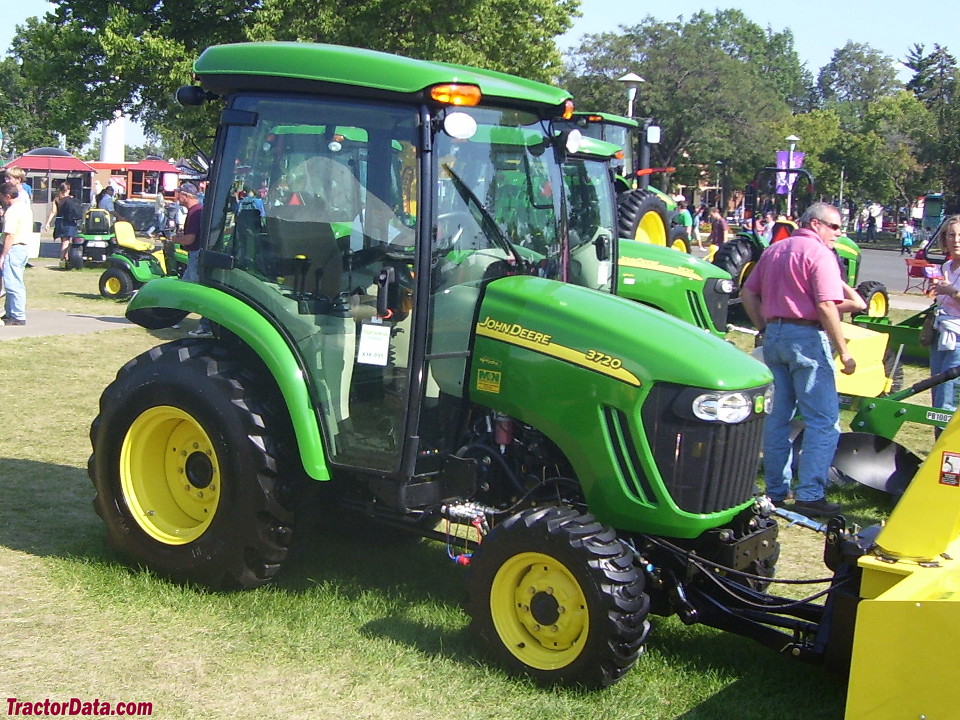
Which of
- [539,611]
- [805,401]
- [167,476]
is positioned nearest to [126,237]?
[167,476]

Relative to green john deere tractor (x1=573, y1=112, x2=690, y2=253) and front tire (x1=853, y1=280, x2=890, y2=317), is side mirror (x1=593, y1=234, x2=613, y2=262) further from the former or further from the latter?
front tire (x1=853, y1=280, x2=890, y2=317)

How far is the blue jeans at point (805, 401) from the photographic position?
6223 mm

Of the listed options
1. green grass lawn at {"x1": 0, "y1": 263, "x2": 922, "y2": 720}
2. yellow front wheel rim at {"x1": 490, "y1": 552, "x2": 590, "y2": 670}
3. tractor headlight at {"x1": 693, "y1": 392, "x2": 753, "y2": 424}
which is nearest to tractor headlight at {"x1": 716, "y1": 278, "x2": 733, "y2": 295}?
green grass lawn at {"x1": 0, "y1": 263, "x2": 922, "y2": 720}

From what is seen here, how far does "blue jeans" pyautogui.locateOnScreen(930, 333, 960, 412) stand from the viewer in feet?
22.6

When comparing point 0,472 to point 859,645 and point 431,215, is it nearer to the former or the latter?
point 431,215

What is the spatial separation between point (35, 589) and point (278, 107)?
7.68 feet

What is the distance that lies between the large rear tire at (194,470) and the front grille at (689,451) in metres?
1.59

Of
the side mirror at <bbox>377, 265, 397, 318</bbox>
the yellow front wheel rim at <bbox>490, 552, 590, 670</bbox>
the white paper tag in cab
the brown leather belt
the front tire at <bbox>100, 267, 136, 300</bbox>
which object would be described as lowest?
the yellow front wheel rim at <bbox>490, 552, 590, 670</bbox>

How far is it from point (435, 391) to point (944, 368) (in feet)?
13.6

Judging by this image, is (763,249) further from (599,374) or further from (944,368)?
(599,374)

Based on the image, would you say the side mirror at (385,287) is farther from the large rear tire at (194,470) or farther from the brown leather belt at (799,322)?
the brown leather belt at (799,322)

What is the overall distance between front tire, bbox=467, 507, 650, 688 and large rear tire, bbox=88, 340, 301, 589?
3.29ft

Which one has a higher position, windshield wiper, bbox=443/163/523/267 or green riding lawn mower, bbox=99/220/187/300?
windshield wiper, bbox=443/163/523/267

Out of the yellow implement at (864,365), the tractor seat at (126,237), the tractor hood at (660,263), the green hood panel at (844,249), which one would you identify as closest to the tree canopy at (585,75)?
the tractor seat at (126,237)
